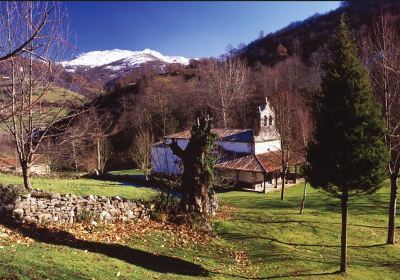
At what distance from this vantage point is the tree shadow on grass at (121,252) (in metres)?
13.8

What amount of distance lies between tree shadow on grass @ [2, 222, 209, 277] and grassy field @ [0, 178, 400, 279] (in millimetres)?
39

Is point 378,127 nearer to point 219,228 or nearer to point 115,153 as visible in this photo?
point 219,228

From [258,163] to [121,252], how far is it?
97.9ft

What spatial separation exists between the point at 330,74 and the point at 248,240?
884cm

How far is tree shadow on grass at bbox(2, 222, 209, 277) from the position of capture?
543 inches

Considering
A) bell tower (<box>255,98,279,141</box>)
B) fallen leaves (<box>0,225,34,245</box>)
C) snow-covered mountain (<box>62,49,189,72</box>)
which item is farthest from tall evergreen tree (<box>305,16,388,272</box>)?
bell tower (<box>255,98,279,141</box>)

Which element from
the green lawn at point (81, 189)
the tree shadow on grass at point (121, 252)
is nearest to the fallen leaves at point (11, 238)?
the tree shadow on grass at point (121, 252)

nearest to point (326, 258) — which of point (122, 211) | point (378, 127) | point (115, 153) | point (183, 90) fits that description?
point (378, 127)

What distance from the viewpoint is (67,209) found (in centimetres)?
1652

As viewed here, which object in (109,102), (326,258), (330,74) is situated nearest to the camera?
(330,74)

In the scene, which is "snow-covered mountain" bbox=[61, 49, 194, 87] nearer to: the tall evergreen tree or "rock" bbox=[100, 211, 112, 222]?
"rock" bbox=[100, 211, 112, 222]

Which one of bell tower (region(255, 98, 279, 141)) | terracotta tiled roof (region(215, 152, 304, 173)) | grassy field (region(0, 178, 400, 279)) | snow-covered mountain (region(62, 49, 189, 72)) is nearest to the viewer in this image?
grassy field (region(0, 178, 400, 279))

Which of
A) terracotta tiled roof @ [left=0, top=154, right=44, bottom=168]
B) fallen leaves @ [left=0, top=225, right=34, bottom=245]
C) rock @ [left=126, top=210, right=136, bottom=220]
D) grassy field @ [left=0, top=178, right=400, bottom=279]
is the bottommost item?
grassy field @ [left=0, top=178, right=400, bottom=279]

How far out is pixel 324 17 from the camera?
141m
